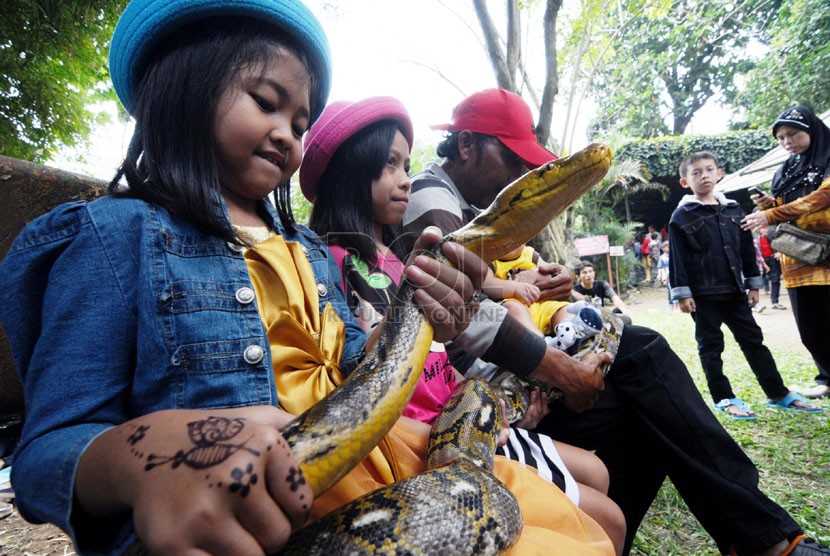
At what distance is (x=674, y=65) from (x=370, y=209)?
3903 centimetres

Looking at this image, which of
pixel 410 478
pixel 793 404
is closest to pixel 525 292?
pixel 410 478

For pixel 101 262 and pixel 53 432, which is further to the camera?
pixel 101 262

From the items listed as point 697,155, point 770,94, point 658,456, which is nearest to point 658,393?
point 658,456

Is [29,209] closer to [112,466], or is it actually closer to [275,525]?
[112,466]

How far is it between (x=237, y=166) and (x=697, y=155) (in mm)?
6256

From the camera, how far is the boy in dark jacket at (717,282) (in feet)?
16.4

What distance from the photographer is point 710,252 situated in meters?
5.35

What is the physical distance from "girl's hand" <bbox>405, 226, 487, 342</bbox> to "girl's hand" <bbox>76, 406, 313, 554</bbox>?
0.77 meters

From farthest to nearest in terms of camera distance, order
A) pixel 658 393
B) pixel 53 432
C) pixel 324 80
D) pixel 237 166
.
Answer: pixel 658 393 → pixel 324 80 → pixel 237 166 → pixel 53 432

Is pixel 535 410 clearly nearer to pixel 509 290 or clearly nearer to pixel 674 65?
pixel 509 290

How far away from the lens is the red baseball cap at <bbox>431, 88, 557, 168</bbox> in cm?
321

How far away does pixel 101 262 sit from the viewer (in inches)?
43.8

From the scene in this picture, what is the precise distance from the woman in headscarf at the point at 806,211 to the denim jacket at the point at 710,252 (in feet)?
0.94

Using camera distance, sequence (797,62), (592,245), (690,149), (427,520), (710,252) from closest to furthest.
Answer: (427,520) → (710,252) → (592,245) → (797,62) → (690,149)
